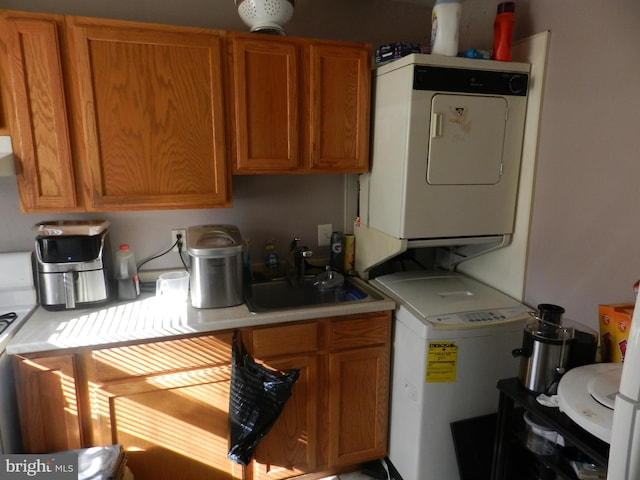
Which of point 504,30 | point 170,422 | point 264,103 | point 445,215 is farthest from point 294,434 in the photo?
point 504,30

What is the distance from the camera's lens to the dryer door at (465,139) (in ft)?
5.46

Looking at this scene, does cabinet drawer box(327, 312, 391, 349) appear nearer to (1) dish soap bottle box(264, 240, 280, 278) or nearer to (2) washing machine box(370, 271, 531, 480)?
(2) washing machine box(370, 271, 531, 480)

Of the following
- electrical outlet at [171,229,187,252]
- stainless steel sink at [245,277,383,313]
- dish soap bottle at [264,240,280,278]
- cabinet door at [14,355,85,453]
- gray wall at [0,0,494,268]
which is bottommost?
cabinet door at [14,355,85,453]

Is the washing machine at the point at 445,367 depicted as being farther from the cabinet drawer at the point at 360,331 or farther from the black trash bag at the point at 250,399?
the black trash bag at the point at 250,399

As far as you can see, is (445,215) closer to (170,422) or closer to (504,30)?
(504,30)

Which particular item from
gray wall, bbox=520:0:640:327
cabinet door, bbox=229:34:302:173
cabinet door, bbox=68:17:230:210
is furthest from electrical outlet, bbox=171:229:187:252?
gray wall, bbox=520:0:640:327

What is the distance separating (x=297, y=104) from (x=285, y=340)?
40.8 inches

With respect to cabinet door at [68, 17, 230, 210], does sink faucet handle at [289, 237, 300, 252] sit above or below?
below

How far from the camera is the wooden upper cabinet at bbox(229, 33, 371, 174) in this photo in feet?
5.56

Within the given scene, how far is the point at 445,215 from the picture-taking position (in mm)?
1765

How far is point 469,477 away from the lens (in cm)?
164

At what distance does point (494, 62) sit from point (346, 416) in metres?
1.68

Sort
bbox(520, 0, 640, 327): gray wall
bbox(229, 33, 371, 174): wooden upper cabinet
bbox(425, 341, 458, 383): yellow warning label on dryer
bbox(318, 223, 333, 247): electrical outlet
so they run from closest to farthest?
bbox(520, 0, 640, 327): gray wall
bbox(425, 341, 458, 383): yellow warning label on dryer
bbox(229, 33, 371, 174): wooden upper cabinet
bbox(318, 223, 333, 247): electrical outlet

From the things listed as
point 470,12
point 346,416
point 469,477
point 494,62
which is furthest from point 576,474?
point 470,12
